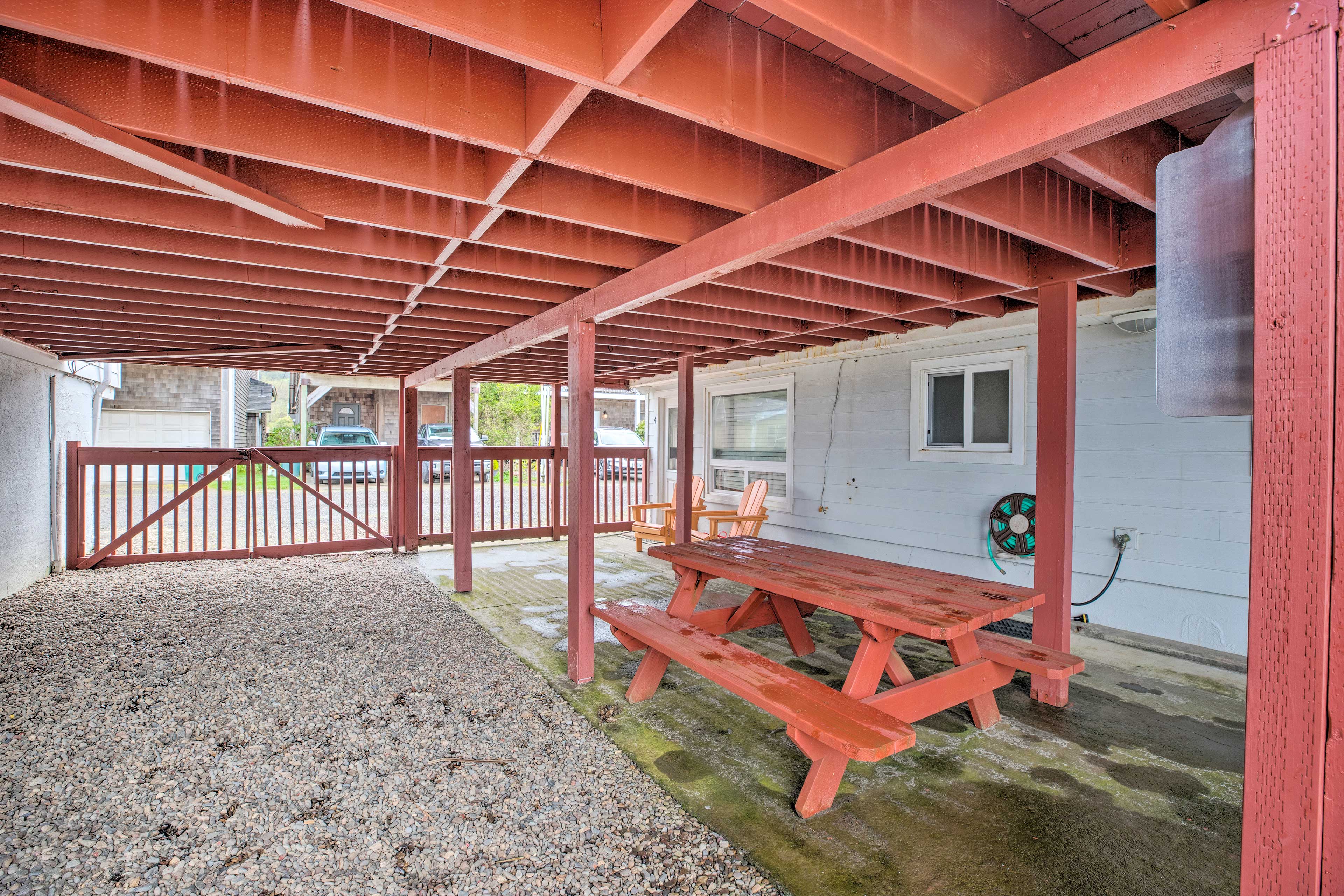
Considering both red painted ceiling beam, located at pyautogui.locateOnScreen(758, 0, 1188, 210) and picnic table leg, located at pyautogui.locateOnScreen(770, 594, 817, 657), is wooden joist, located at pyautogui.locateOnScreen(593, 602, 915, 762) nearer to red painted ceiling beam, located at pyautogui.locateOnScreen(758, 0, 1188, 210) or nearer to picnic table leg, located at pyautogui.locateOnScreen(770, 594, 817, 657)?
picnic table leg, located at pyautogui.locateOnScreen(770, 594, 817, 657)

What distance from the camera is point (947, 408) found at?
5.29m

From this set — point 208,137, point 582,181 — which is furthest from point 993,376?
point 208,137

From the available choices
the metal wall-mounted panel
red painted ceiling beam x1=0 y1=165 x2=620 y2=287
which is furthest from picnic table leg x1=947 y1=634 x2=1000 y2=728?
red painted ceiling beam x1=0 y1=165 x2=620 y2=287

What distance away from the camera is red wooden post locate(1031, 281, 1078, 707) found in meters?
3.10

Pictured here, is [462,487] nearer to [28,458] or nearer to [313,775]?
[313,775]

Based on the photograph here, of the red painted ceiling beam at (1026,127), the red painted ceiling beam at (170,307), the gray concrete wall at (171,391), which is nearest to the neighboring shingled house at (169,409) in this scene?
the gray concrete wall at (171,391)

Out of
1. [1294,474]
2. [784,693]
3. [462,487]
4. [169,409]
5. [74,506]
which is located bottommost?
[784,693]

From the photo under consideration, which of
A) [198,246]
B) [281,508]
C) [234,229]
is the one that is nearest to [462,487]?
[198,246]

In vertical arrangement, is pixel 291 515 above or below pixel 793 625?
above

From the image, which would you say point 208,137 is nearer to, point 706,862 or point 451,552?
point 706,862

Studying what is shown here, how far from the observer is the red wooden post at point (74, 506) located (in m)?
6.17

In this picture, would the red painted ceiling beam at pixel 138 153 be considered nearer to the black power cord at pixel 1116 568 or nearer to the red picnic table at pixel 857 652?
the red picnic table at pixel 857 652

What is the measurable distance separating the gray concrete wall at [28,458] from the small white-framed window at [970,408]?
7602mm

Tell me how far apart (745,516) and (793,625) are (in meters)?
2.66
